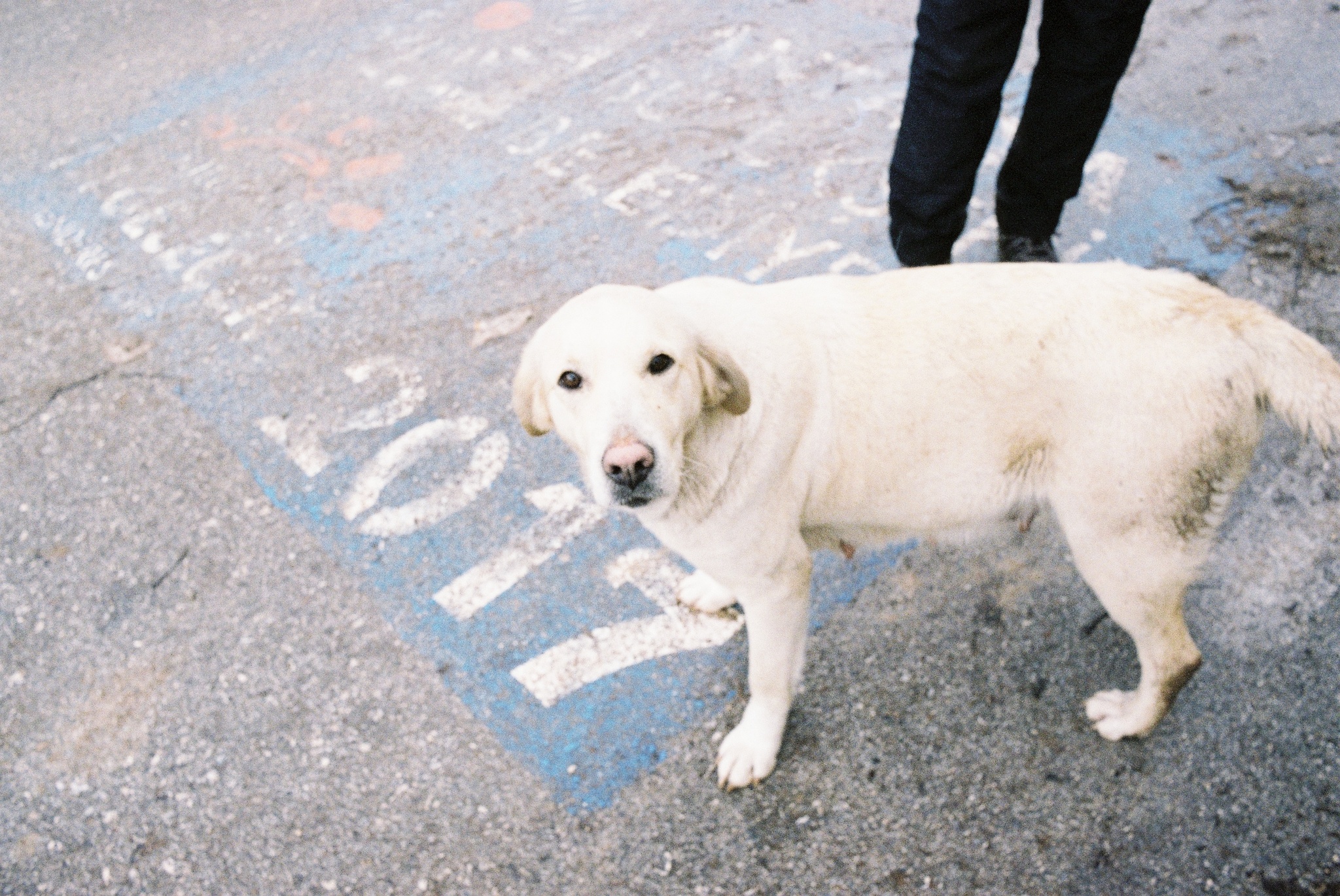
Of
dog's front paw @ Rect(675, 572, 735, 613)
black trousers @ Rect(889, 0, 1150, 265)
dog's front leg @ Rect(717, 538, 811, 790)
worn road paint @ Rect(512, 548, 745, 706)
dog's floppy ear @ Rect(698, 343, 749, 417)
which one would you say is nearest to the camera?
dog's floppy ear @ Rect(698, 343, 749, 417)

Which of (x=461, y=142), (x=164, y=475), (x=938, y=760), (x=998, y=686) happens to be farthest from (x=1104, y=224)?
(x=164, y=475)

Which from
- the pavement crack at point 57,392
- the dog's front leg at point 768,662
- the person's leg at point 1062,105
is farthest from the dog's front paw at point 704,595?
the pavement crack at point 57,392

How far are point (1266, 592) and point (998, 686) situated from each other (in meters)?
0.90

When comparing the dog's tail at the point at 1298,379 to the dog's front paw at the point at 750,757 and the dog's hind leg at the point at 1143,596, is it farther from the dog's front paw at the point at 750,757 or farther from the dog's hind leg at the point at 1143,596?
the dog's front paw at the point at 750,757

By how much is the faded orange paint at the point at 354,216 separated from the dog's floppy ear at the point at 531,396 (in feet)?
9.35

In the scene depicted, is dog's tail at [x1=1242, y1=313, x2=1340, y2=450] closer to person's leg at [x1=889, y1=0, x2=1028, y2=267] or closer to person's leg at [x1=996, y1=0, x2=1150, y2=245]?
person's leg at [x1=889, y1=0, x2=1028, y2=267]

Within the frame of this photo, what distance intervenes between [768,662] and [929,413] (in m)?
0.80

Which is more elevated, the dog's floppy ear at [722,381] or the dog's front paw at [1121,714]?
the dog's floppy ear at [722,381]

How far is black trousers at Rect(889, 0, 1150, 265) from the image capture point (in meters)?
2.93

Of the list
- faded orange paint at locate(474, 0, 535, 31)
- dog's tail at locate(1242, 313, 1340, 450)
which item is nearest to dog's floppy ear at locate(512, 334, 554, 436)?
dog's tail at locate(1242, 313, 1340, 450)

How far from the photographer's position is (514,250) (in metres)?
4.27

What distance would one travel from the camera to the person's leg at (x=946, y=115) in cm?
289

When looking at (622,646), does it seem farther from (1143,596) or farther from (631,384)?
(1143,596)

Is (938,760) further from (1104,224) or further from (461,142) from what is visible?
(461,142)
